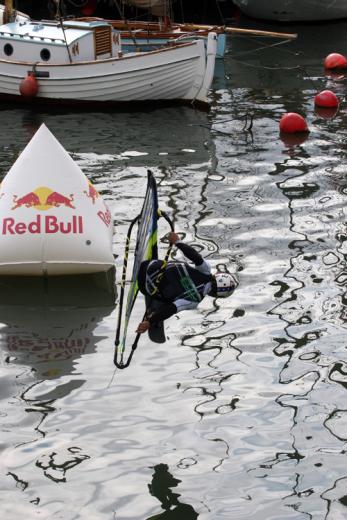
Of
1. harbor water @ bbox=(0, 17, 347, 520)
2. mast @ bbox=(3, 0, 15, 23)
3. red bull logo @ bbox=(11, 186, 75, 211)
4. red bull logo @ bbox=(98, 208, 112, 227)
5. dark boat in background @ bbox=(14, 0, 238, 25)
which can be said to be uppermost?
mast @ bbox=(3, 0, 15, 23)

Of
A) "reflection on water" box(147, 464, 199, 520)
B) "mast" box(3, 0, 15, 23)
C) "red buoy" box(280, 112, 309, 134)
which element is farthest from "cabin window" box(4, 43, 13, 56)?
"reflection on water" box(147, 464, 199, 520)

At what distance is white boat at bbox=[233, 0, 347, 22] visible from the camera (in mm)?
43812

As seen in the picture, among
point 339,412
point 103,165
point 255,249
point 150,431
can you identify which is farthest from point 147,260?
point 103,165

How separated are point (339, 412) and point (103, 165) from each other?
12317 mm

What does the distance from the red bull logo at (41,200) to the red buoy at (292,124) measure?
1122 cm

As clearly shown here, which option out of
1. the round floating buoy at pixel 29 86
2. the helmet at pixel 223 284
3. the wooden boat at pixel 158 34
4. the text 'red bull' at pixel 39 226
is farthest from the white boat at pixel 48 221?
the wooden boat at pixel 158 34

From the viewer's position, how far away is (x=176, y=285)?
1485 cm

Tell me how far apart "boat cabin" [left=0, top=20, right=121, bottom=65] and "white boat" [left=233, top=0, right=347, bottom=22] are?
15101mm

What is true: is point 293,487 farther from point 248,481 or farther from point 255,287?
point 255,287

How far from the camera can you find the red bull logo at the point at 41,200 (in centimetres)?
1759

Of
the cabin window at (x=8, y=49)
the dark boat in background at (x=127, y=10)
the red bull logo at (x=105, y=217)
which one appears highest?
the cabin window at (x=8, y=49)

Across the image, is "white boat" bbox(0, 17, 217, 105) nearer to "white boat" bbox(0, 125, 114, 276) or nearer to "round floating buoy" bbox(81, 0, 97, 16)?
"white boat" bbox(0, 125, 114, 276)

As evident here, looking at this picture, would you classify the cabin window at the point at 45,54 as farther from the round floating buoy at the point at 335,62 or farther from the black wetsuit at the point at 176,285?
the black wetsuit at the point at 176,285

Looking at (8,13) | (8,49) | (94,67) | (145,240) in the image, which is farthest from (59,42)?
(145,240)
